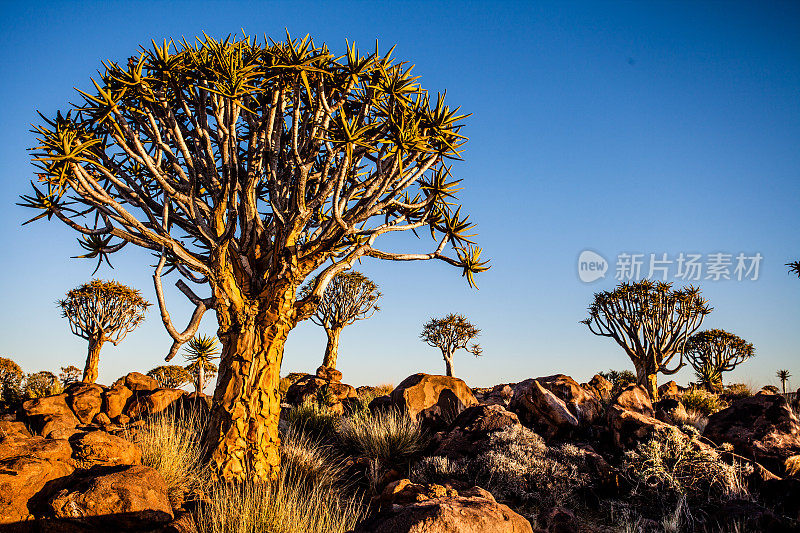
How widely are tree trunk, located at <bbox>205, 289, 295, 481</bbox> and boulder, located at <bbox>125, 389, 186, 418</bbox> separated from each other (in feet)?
17.3

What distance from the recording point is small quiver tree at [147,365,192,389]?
29.7 meters

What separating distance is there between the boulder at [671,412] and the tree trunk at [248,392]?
941cm

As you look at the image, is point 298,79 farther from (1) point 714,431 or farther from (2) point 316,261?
(1) point 714,431

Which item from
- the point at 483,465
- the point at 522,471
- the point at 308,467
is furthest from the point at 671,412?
the point at 308,467

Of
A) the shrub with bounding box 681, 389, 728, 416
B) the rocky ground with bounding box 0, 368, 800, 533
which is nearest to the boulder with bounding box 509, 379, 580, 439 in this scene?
the rocky ground with bounding box 0, 368, 800, 533

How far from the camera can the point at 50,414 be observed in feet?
33.4

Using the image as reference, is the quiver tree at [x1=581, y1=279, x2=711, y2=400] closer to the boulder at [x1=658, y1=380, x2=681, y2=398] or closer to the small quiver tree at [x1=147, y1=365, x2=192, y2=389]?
the boulder at [x1=658, y1=380, x2=681, y2=398]

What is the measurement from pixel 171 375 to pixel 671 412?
91.6ft

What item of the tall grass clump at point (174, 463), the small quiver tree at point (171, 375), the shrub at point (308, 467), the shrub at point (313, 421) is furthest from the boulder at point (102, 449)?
the small quiver tree at point (171, 375)

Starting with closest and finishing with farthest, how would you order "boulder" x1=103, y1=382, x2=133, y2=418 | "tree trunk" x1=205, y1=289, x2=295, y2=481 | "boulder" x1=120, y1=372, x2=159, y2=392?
"tree trunk" x1=205, y1=289, x2=295, y2=481
"boulder" x1=103, y1=382, x2=133, y2=418
"boulder" x1=120, y1=372, x2=159, y2=392

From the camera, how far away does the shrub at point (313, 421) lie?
1094 cm

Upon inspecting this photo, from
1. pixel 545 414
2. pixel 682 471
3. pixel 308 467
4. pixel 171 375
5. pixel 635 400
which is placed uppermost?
pixel 635 400

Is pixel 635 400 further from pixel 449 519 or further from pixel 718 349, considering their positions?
pixel 718 349

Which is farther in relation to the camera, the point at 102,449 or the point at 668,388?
the point at 668,388
